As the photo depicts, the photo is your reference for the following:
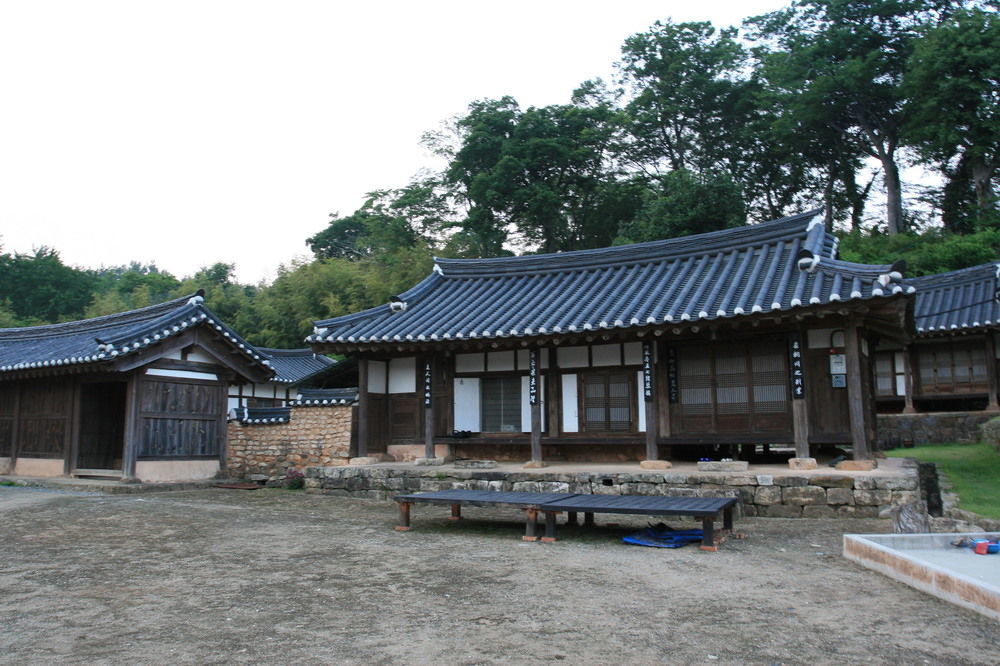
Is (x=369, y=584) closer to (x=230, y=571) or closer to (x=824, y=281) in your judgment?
(x=230, y=571)

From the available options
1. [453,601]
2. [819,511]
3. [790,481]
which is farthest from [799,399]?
[453,601]

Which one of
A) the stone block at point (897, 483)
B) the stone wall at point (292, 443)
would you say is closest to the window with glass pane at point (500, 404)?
the stone wall at point (292, 443)

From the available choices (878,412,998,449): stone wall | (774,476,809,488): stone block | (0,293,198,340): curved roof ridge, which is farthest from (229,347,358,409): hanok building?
(878,412,998,449): stone wall

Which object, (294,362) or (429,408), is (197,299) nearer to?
(429,408)

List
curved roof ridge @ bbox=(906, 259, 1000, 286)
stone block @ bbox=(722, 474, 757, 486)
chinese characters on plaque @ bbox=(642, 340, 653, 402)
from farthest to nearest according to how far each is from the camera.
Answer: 1. curved roof ridge @ bbox=(906, 259, 1000, 286)
2. chinese characters on plaque @ bbox=(642, 340, 653, 402)
3. stone block @ bbox=(722, 474, 757, 486)

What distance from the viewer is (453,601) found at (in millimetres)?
6137

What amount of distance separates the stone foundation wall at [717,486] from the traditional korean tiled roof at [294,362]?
43.1 ft

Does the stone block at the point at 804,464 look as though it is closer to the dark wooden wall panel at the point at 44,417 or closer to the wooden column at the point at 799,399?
the wooden column at the point at 799,399

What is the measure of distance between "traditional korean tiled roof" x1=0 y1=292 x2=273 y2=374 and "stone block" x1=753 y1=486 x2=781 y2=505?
1332 cm

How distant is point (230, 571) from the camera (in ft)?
24.3

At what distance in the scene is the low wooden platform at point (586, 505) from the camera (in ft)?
27.7

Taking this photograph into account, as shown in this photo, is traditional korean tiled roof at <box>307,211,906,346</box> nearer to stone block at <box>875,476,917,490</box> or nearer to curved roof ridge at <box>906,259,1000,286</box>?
stone block at <box>875,476,917,490</box>

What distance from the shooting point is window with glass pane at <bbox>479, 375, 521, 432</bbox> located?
52.8 ft

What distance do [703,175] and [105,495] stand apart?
2913 centimetres
